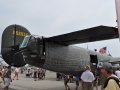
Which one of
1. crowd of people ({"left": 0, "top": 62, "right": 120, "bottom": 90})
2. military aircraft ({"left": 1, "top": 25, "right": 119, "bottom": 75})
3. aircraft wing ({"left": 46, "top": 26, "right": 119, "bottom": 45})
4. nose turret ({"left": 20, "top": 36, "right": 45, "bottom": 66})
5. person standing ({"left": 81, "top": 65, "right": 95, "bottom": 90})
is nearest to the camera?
crowd of people ({"left": 0, "top": 62, "right": 120, "bottom": 90})

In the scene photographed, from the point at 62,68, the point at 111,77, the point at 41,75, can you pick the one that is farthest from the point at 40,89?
the point at 41,75

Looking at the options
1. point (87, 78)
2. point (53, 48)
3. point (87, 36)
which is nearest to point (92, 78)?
point (87, 78)

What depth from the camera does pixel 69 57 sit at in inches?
544

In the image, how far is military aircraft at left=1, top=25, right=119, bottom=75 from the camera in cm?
1171

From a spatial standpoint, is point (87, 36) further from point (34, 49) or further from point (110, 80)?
point (110, 80)

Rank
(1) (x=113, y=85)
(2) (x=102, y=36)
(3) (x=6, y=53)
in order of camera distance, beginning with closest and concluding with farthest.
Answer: (1) (x=113, y=85)
(2) (x=102, y=36)
(3) (x=6, y=53)

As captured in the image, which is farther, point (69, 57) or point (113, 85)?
point (69, 57)

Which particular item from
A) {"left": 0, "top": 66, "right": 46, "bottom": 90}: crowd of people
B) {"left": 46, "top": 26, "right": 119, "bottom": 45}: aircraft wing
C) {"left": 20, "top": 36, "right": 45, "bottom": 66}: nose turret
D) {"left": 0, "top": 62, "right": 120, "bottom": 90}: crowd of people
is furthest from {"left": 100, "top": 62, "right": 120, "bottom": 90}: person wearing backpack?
{"left": 0, "top": 66, "right": 46, "bottom": 90}: crowd of people

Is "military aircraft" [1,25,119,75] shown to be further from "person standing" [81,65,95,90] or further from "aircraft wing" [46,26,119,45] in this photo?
"person standing" [81,65,95,90]

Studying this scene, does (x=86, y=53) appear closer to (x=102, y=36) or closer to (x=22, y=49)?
(x=102, y=36)

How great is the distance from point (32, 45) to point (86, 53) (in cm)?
507

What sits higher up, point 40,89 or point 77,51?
point 77,51

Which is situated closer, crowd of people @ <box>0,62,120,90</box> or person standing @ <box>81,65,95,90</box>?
crowd of people @ <box>0,62,120,90</box>

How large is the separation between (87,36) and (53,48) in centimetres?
211
